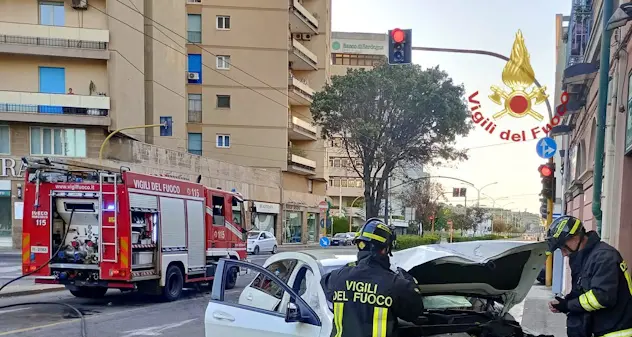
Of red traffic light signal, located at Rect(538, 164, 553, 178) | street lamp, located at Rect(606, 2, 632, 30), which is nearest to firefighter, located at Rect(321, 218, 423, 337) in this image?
street lamp, located at Rect(606, 2, 632, 30)

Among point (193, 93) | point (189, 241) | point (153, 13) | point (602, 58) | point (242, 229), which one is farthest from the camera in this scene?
point (193, 93)

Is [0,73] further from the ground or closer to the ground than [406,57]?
further from the ground

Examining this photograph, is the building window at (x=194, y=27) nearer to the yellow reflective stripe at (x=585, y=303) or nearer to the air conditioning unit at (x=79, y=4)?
the air conditioning unit at (x=79, y=4)

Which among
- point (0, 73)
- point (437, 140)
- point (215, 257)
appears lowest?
point (215, 257)

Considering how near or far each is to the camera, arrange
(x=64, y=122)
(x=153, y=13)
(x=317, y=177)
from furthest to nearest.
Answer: (x=317, y=177), (x=153, y=13), (x=64, y=122)

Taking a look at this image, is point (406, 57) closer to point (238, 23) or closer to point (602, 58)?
point (602, 58)

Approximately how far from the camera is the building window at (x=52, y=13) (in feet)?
96.7

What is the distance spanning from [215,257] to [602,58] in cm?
1026

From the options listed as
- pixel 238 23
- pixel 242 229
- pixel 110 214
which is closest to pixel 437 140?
pixel 242 229

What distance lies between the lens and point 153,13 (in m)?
34.2

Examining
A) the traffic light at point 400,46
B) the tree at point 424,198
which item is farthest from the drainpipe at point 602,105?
the tree at point 424,198

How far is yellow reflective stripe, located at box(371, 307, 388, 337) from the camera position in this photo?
10.4 feet

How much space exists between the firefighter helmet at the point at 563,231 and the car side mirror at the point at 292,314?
6.53 ft

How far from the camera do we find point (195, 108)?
1626 inches
